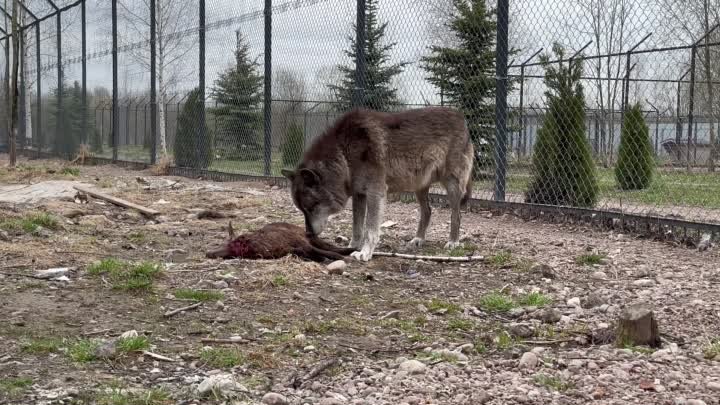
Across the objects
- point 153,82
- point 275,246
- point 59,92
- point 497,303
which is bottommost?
point 497,303

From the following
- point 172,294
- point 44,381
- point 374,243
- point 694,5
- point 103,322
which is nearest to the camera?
point 44,381

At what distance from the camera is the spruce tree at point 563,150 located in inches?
389

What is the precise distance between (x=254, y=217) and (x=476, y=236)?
309 centimetres

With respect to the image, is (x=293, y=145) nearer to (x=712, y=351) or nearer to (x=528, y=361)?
(x=528, y=361)

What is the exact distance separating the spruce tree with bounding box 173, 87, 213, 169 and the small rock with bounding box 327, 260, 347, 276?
39.6ft

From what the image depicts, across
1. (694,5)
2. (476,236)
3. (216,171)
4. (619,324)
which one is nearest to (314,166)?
(476,236)

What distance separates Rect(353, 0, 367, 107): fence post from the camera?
40.3ft

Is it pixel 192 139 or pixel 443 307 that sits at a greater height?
pixel 192 139

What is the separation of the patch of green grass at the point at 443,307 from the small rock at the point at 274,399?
6.10 feet

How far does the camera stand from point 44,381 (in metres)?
3.47

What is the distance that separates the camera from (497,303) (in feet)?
16.8

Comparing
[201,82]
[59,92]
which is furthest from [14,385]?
[59,92]

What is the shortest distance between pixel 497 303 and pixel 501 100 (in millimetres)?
5244

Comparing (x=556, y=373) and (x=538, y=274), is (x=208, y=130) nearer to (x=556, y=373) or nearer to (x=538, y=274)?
(x=538, y=274)
